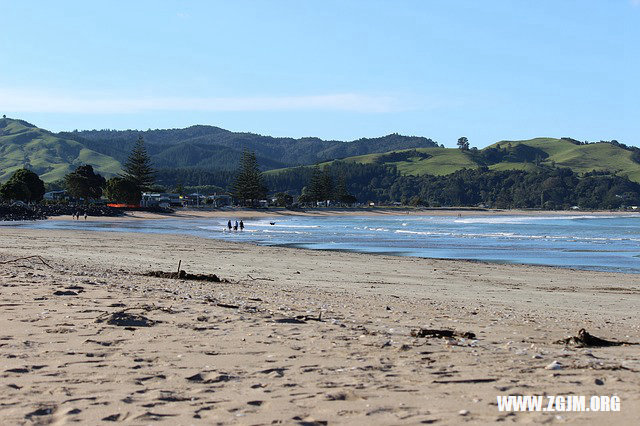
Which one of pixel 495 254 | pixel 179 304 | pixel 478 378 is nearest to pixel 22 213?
pixel 495 254

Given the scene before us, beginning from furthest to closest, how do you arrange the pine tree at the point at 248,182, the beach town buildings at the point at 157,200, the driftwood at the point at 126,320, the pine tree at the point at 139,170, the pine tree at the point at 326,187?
the pine tree at the point at 326,187 < the pine tree at the point at 248,182 < the beach town buildings at the point at 157,200 < the pine tree at the point at 139,170 < the driftwood at the point at 126,320

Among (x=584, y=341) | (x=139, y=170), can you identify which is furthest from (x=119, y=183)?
(x=584, y=341)

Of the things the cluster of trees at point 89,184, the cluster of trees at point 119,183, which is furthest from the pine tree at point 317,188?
the cluster of trees at point 89,184

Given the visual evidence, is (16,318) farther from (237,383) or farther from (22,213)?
(22,213)

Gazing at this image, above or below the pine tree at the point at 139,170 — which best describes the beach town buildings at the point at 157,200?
below

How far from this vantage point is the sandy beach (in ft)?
15.4

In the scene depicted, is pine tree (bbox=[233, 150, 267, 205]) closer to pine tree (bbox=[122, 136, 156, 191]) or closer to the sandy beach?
pine tree (bbox=[122, 136, 156, 191])

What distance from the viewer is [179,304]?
31.0 ft

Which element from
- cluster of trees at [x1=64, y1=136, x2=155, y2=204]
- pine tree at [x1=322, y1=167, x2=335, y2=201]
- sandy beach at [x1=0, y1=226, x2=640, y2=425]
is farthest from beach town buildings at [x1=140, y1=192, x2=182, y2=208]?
sandy beach at [x1=0, y1=226, x2=640, y2=425]

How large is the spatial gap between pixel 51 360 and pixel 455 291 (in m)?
11.0

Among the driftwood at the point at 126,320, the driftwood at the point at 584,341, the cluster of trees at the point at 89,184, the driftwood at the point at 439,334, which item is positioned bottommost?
the driftwood at the point at 584,341

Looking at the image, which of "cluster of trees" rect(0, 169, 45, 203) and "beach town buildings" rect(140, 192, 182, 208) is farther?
"beach town buildings" rect(140, 192, 182, 208)

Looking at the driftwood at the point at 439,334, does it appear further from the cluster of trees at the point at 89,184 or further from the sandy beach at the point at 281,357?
the cluster of trees at the point at 89,184

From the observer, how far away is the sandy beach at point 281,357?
4.68 m
